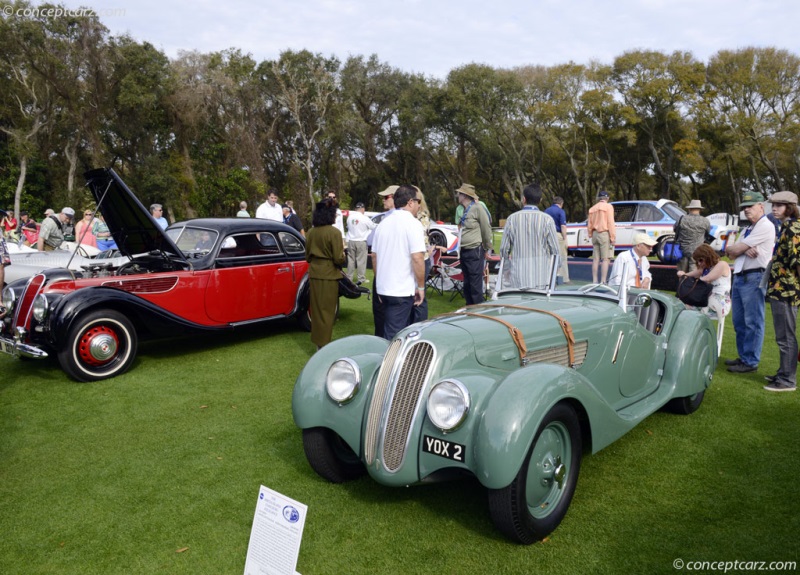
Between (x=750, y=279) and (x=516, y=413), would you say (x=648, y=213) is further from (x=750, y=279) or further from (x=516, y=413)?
(x=516, y=413)

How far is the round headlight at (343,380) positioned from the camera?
10.6ft

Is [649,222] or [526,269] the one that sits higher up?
[649,222]

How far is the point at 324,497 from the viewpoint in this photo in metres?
3.43

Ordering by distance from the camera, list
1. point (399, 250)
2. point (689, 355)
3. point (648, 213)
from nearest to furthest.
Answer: point (689, 355)
point (399, 250)
point (648, 213)

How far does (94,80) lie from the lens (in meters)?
29.1

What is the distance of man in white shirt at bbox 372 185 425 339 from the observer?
16.6 ft

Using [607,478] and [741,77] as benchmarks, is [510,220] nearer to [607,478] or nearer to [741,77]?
[607,478]

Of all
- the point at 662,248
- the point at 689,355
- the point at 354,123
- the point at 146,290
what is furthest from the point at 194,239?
the point at 354,123

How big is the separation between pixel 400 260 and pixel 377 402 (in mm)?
2173

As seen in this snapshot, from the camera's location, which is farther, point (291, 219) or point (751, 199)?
point (291, 219)

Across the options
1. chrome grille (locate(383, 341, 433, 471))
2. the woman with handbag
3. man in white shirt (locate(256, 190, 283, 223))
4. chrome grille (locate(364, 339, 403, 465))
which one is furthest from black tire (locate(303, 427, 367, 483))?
man in white shirt (locate(256, 190, 283, 223))

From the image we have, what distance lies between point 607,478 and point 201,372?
14.7 feet

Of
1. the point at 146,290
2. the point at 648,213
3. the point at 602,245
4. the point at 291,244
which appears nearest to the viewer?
the point at 146,290

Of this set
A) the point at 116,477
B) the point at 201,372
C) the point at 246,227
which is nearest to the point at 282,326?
the point at 246,227
